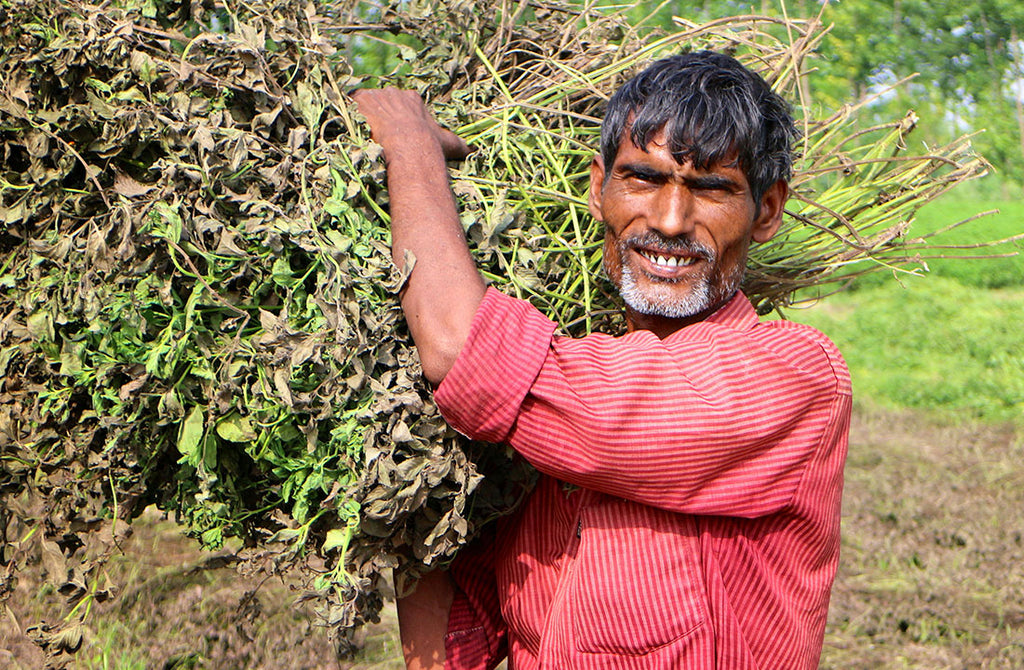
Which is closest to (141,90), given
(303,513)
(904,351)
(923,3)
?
(303,513)

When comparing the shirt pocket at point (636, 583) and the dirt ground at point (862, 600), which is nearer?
the shirt pocket at point (636, 583)

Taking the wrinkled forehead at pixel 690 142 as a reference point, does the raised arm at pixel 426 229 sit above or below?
below

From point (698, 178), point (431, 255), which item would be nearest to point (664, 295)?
point (698, 178)

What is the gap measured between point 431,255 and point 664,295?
0.43 meters

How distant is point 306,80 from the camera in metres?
1.76

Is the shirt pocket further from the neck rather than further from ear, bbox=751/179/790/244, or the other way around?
ear, bbox=751/179/790/244

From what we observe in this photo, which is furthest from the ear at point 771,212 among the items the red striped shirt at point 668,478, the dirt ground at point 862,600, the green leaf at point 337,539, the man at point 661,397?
the dirt ground at point 862,600

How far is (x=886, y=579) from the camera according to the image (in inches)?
187

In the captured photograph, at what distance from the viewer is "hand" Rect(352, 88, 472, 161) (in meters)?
1.76

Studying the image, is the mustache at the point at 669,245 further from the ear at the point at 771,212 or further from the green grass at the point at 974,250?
the green grass at the point at 974,250

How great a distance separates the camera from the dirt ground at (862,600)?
363 cm

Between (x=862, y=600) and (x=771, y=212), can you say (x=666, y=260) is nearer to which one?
(x=771, y=212)

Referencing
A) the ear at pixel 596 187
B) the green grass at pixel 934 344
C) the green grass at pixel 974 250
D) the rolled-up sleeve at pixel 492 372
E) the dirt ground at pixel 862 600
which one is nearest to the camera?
the rolled-up sleeve at pixel 492 372

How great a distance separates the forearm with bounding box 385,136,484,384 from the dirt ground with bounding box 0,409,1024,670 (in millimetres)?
1358
